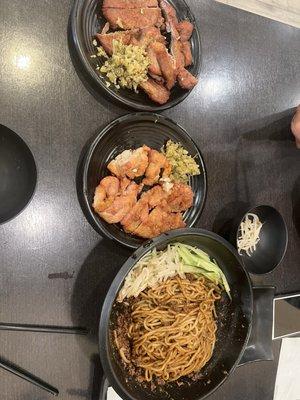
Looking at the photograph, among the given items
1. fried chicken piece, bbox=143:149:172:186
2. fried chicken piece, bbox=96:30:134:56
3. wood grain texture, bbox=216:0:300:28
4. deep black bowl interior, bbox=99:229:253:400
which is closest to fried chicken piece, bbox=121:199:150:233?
fried chicken piece, bbox=143:149:172:186

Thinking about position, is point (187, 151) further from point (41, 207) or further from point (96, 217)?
point (41, 207)

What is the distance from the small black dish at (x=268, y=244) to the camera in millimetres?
2617

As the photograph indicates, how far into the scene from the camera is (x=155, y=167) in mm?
2307

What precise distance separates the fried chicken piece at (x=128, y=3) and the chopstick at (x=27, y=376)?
1.85 metres

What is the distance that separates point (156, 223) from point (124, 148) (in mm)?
436

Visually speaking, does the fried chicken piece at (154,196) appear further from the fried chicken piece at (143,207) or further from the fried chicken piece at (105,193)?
the fried chicken piece at (105,193)

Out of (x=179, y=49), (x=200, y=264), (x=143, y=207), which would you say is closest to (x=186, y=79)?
(x=179, y=49)

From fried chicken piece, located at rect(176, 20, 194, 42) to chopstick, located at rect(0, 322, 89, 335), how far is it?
→ 67.1 inches

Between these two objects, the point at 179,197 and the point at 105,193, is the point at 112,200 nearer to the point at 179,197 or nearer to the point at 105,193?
the point at 105,193

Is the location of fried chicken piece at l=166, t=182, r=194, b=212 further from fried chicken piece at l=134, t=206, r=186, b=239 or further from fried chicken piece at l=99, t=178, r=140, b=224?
fried chicken piece at l=99, t=178, r=140, b=224

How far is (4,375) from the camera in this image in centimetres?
204

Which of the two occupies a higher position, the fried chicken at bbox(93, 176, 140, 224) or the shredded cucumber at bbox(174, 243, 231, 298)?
the fried chicken at bbox(93, 176, 140, 224)

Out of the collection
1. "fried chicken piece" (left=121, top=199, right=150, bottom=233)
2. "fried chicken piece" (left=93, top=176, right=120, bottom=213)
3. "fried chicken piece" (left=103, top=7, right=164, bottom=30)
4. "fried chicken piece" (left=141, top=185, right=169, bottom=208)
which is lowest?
"fried chicken piece" (left=121, top=199, right=150, bottom=233)

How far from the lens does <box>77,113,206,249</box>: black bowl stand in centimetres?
220
